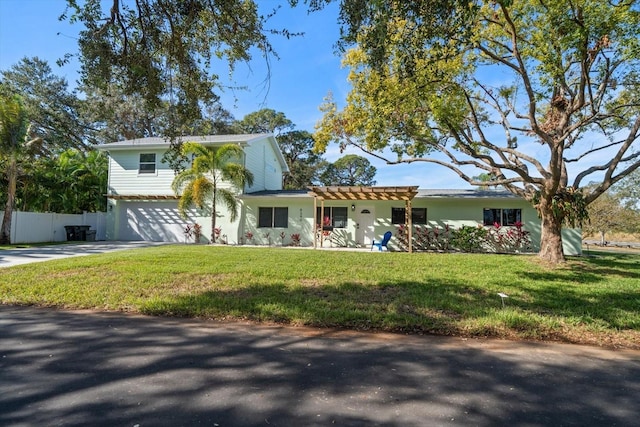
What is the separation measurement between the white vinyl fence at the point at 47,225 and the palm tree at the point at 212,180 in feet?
17.2

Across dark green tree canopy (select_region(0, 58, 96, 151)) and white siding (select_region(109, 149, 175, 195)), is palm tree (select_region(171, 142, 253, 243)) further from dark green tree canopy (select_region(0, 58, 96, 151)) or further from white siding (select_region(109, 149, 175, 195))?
dark green tree canopy (select_region(0, 58, 96, 151))

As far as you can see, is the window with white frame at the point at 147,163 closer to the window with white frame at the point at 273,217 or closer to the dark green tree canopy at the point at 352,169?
the window with white frame at the point at 273,217

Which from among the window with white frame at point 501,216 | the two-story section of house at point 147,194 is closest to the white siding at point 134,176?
the two-story section of house at point 147,194

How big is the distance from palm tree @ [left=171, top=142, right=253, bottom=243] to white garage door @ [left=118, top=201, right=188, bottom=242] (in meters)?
1.05

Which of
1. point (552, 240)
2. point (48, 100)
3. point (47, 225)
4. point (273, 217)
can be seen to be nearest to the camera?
point (552, 240)

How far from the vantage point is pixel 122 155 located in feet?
60.8

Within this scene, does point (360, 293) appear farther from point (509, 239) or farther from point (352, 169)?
point (352, 169)

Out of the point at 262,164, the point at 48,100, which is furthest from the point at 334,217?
the point at 48,100

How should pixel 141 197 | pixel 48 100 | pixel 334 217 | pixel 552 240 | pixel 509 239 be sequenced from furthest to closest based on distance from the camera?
1. pixel 48 100
2. pixel 141 197
3. pixel 334 217
4. pixel 509 239
5. pixel 552 240

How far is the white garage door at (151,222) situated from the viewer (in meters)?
17.9

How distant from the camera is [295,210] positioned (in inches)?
672

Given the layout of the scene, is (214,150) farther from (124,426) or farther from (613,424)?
(613,424)

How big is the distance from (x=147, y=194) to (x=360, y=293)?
48.3 feet

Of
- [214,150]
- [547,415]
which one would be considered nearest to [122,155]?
[214,150]
